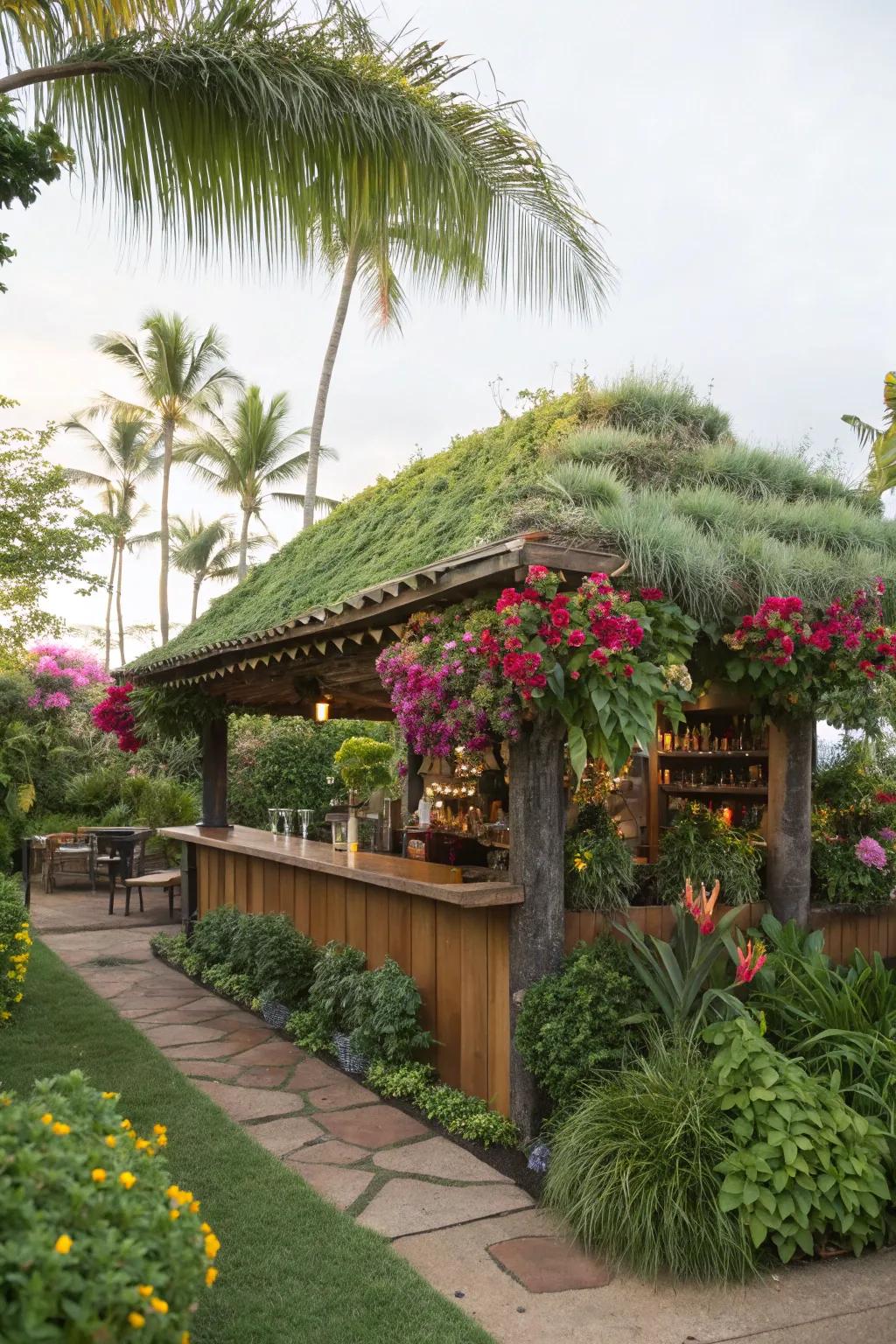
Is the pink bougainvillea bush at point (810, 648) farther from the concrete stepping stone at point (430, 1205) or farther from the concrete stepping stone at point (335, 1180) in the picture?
the concrete stepping stone at point (335, 1180)

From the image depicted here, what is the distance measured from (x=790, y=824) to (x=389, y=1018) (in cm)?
272

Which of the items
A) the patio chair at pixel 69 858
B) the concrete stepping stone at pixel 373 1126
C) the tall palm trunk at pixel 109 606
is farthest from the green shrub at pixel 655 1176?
the tall palm trunk at pixel 109 606

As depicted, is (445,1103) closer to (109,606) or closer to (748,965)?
(748,965)

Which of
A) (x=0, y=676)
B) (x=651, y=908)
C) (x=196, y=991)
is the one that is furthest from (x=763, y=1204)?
(x=0, y=676)

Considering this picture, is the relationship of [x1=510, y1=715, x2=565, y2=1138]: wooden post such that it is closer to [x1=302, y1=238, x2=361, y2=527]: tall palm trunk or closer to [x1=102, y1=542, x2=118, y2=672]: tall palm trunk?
[x1=302, y1=238, x2=361, y2=527]: tall palm trunk

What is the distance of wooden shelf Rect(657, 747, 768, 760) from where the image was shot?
8180 mm

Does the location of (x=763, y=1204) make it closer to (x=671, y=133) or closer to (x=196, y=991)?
(x=196, y=991)

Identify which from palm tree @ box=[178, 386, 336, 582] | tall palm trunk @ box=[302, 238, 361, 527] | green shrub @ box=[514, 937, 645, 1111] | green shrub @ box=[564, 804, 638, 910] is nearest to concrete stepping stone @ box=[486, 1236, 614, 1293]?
green shrub @ box=[514, 937, 645, 1111]

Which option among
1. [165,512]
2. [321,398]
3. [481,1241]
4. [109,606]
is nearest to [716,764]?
[481,1241]

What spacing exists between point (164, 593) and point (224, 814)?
20856mm

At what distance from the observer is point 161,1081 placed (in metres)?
5.73

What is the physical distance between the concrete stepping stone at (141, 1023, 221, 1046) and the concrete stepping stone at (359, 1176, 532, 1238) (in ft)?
8.84

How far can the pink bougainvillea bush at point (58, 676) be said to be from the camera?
1717cm

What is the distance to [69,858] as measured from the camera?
45.8 feet
